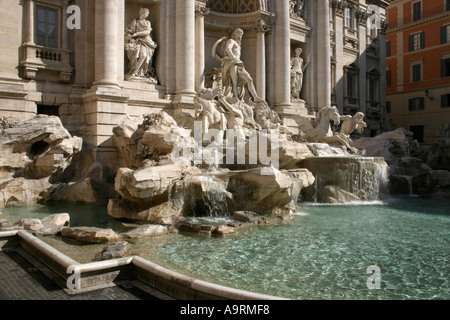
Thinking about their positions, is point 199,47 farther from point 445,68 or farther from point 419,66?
point 419,66

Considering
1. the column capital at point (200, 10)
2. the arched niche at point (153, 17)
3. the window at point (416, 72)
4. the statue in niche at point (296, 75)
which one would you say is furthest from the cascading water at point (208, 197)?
the window at point (416, 72)

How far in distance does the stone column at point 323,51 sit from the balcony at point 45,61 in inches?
475

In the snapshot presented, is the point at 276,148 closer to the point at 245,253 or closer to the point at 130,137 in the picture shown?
the point at 130,137

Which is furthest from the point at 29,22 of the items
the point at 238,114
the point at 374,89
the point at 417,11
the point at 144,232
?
the point at 417,11

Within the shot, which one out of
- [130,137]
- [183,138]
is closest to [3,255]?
[183,138]

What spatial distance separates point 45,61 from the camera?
1220 centimetres

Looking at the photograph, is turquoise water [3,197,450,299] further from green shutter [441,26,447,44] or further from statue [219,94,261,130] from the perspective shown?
green shutter [441,26,447,44]

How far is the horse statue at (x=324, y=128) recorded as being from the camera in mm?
14816

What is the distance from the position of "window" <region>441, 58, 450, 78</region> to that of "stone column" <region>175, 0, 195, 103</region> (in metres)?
19.5

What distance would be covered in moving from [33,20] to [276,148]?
819 cm

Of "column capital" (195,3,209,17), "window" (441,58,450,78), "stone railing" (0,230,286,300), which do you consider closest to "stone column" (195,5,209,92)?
"column capital" (195,3,209,17)

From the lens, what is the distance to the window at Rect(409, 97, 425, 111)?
1089 inches

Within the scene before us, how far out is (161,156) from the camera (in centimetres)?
928

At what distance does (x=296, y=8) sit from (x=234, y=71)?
617cm
